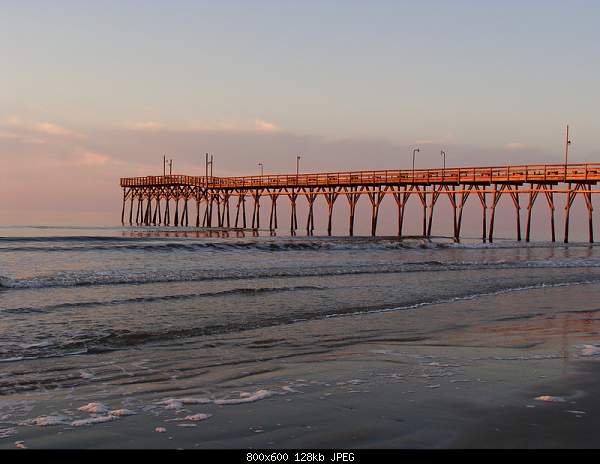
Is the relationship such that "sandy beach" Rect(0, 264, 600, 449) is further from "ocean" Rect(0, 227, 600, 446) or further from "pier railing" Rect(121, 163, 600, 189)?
"pier railing" Rect(121, 163, 600, 189)

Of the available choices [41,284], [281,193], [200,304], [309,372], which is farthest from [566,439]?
[281,193]

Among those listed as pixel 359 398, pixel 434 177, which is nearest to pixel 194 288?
pixel 359 398

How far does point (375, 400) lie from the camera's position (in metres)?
4.97

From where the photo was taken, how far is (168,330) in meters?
8.34

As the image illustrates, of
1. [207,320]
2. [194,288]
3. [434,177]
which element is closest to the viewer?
[207,320]

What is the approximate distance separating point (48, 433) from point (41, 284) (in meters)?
9.98

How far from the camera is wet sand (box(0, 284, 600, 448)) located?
400cm

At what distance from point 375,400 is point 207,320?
464 centimetres

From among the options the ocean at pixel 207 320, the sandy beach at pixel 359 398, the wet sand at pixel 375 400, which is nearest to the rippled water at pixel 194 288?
the ocean at pixel 207 320

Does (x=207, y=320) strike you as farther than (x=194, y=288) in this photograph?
No

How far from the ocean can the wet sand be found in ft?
0.15

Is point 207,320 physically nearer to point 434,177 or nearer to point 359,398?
point 359,398

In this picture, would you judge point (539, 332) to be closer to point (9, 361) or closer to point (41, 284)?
point (9, 361)

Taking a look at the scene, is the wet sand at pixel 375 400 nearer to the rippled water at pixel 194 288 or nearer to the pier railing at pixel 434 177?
the rippled water at pixel 194 288
